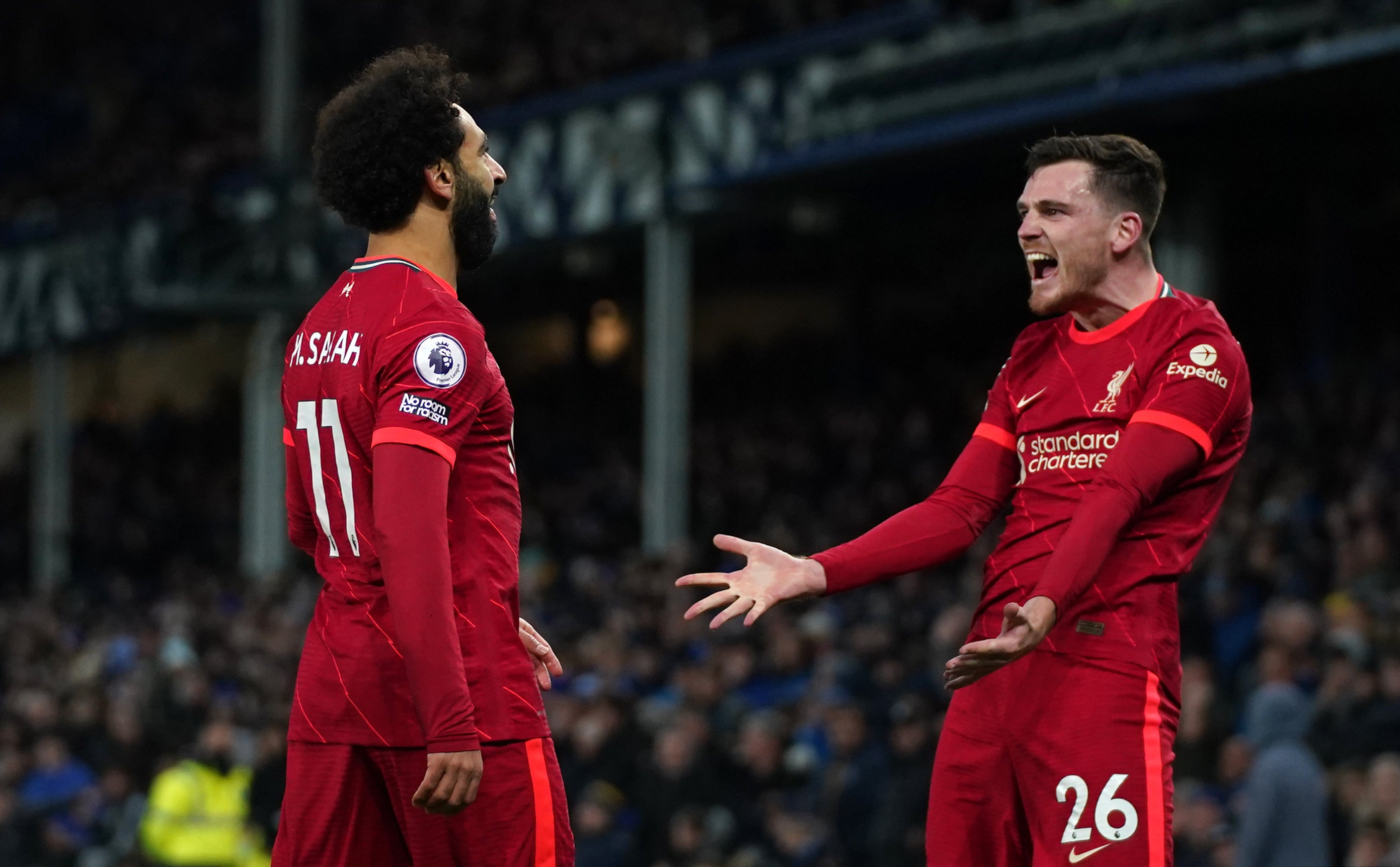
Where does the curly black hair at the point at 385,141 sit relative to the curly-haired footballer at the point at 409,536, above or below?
above

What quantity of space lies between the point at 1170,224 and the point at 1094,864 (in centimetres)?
1212

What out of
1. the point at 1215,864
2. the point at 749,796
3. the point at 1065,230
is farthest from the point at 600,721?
the point at 1065,230

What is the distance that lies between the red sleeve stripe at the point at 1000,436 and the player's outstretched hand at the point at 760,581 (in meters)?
0.53

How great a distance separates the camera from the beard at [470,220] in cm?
400

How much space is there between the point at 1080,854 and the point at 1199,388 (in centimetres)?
98

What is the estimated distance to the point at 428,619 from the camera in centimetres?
362

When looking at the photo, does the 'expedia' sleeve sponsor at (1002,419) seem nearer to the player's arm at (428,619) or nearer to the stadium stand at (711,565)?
the player's arm at (428,619)

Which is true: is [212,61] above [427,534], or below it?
above

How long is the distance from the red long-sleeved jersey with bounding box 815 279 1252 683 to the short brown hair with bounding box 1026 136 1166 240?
0.20 metres

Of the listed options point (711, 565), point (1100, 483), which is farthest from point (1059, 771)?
point (711, 565)

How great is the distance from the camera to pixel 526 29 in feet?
77.3

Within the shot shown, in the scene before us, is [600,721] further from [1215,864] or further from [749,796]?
[1215,864]

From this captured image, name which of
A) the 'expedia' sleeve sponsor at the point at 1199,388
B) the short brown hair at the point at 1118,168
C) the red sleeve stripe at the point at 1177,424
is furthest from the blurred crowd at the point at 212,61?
the red sleeve stripe at the point at 1177,424

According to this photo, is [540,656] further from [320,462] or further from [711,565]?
[711,565]
